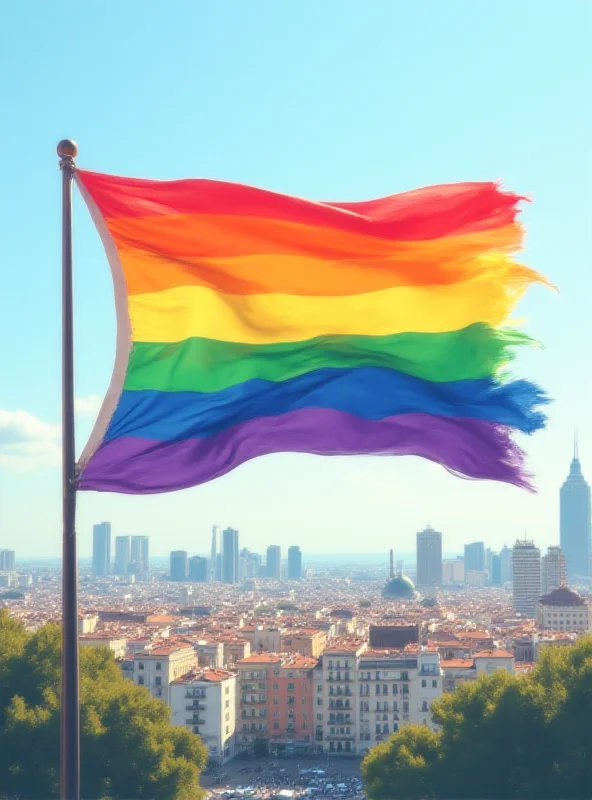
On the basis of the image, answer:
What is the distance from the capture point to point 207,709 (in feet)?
164

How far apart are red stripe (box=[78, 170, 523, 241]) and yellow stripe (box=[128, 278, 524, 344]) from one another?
0.39 meters

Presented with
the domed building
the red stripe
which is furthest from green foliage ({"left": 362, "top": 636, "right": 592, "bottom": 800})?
the domed building

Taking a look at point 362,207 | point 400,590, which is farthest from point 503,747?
point 400,590

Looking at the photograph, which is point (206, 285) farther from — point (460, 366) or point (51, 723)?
point (51, 723)

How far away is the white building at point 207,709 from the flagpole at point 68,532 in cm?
4515

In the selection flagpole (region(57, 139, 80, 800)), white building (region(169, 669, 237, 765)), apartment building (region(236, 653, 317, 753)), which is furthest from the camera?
apartment building (region(236, 653, 317, 753))

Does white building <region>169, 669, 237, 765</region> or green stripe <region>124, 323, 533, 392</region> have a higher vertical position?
green stripe <region>124, 323, 533, 392</region>

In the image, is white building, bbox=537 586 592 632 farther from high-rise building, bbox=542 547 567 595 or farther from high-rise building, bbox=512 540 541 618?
high-rise building, bbox=542 547 567 595

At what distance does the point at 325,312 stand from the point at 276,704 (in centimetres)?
4875

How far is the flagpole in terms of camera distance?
5.54m

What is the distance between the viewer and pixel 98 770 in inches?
1008

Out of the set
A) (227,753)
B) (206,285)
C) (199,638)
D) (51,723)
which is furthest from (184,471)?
(199,638)

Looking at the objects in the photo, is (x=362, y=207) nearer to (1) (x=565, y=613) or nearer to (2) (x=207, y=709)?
(2) (x=207, y=709)

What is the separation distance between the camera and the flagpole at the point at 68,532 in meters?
5.54
